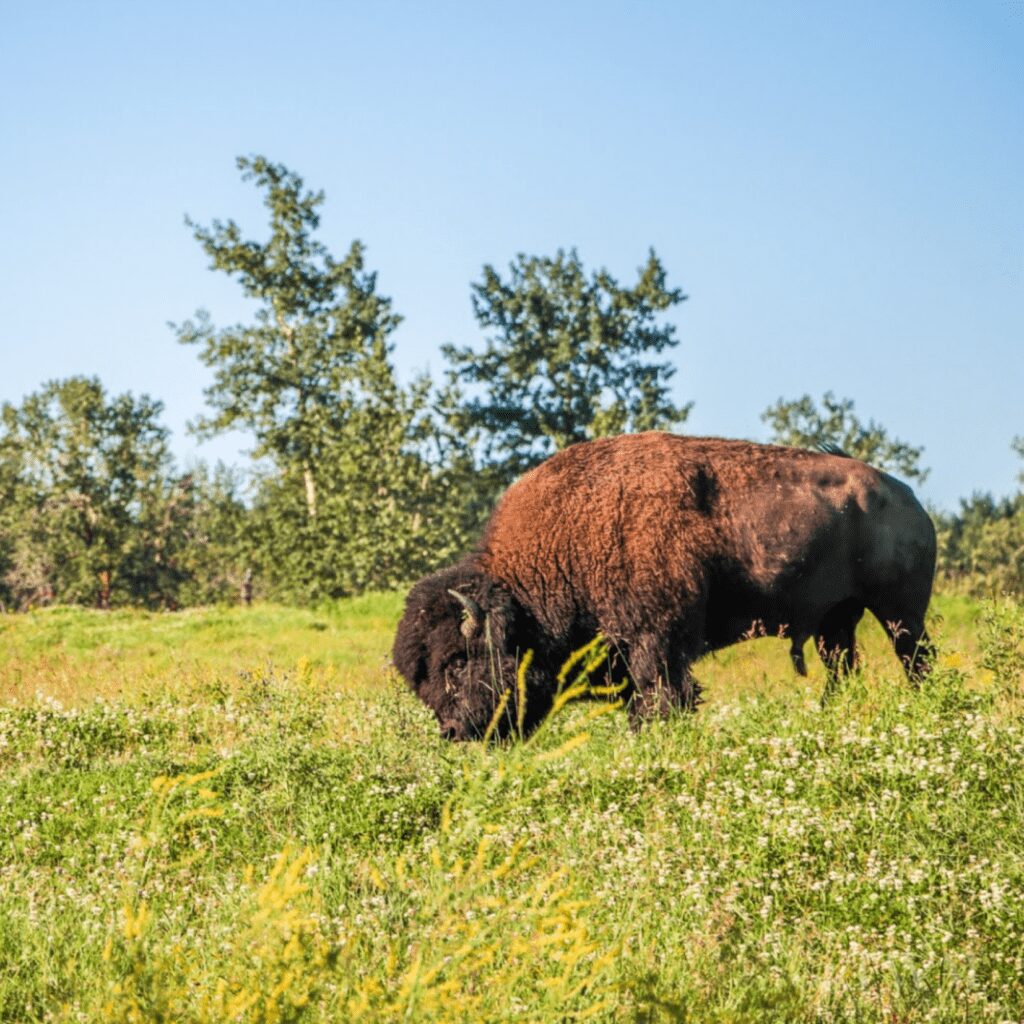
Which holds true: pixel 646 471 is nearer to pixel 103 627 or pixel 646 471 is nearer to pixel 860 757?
pixel 860 757

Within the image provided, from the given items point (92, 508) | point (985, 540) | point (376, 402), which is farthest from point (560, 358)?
point (985, 540)

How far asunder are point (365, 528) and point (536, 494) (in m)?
28.3

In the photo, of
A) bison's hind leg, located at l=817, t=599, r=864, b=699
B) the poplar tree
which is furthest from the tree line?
bison's hind leg, located at l=817, t=599, r=864, b=699

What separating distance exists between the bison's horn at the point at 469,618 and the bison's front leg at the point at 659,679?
119 cm

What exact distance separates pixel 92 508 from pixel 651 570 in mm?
51985

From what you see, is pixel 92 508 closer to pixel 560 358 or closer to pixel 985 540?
pixel 560 358

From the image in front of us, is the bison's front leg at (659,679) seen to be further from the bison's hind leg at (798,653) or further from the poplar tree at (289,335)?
the poplar tree at (289,335)

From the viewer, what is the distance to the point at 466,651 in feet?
28.9

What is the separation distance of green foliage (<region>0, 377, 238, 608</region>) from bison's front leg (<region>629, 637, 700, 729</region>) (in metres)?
49.5

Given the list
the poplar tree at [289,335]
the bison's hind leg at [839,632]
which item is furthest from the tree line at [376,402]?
the bison's hind leg at [839,632]

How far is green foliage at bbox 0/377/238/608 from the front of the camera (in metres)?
55.7

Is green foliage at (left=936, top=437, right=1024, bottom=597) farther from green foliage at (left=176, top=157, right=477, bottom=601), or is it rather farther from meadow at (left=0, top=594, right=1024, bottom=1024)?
meadow at (left=0, top=594, right=1024, bottom=1024)

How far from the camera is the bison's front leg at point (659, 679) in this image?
28.7 feet

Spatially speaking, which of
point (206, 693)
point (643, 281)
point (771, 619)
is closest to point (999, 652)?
point (771, 619)
